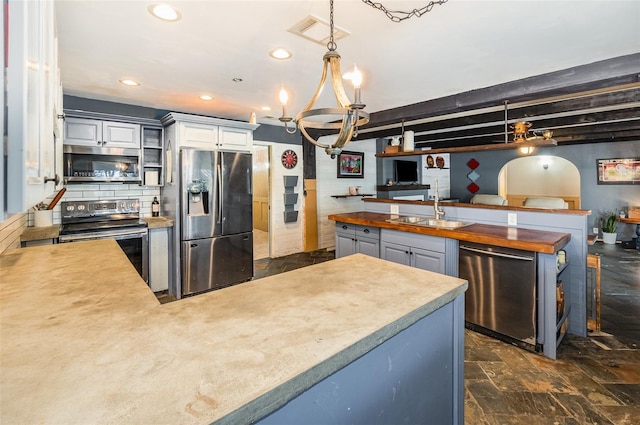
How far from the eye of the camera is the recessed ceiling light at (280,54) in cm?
246

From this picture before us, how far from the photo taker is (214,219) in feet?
13.0

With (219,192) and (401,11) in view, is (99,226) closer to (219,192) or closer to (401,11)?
(219,192)

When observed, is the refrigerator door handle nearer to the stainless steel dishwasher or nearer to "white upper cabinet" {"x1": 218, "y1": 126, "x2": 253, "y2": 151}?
"white upper cabinet" {"x1": 218, "y1": 126, "x2": 253, "y2": 151}

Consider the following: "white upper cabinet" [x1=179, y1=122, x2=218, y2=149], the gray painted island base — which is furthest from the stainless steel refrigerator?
the gray painted island base

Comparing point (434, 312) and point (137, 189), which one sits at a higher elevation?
point (137, 189)

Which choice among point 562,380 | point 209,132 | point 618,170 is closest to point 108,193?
point 209,132

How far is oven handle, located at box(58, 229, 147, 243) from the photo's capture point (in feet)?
10.5

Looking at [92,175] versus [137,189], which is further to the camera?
[137,189]

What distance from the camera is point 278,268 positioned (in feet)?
16.4

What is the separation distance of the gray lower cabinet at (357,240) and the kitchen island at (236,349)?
2.17 meters

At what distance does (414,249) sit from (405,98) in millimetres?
1843

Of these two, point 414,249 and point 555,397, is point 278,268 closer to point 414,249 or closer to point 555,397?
point 414,249

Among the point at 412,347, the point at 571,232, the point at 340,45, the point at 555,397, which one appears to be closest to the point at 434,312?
the point at 412,347

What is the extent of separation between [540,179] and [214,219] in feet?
30.6
